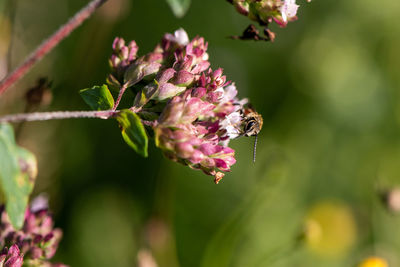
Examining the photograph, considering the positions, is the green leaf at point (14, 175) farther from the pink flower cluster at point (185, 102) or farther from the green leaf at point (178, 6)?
the green leaf at point (178, 6)

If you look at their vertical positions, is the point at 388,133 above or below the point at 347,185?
above

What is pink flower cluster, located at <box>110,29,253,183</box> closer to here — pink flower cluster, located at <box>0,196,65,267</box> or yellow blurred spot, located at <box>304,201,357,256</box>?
pink flower cluster, located at <box>0,196,65,267</box>

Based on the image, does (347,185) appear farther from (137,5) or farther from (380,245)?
(137,5)

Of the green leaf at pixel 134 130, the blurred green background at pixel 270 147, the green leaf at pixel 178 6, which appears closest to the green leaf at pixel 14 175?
the green leaf at pixel 134 130

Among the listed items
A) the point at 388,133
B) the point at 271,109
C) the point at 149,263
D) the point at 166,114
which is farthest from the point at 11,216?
the point at 388,133

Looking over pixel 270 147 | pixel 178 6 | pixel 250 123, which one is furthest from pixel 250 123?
pixel 270 147

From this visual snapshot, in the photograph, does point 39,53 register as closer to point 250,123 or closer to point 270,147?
point 250,123
